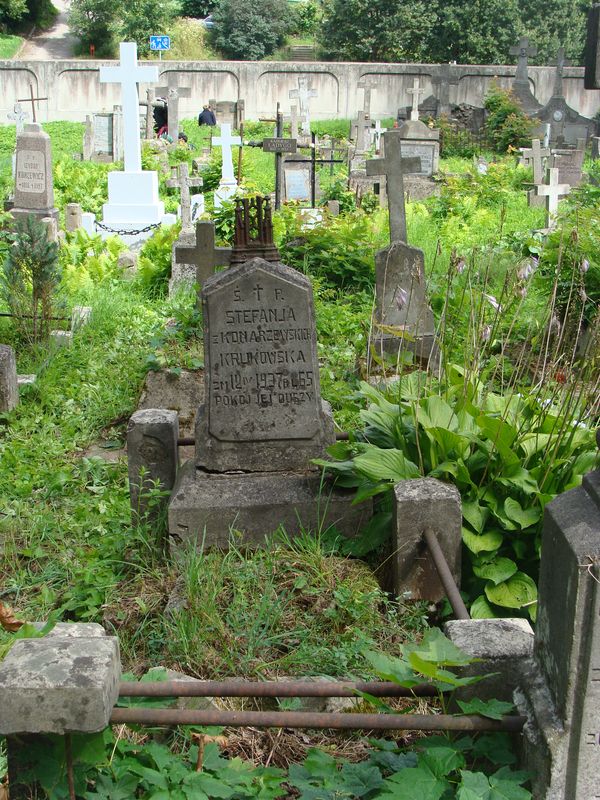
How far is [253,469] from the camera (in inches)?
184

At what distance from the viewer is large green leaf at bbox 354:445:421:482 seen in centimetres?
418

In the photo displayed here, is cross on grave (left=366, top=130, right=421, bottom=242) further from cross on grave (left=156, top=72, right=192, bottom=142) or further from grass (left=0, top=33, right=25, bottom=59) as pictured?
grass (left=0, top=33, right=25, bottom=59)

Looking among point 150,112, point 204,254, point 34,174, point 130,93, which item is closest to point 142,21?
point 150,112

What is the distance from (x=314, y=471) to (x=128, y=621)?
1.21m

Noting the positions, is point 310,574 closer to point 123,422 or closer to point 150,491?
point 150,491

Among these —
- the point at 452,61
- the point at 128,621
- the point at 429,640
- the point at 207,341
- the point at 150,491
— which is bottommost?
the point at 128,621

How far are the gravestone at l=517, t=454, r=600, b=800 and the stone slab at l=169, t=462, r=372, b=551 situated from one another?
2163mm

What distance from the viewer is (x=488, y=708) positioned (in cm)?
233

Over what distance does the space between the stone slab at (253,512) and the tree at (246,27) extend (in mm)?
39527

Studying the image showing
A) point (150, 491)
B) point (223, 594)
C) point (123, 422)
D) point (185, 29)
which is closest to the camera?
point (223, 594)

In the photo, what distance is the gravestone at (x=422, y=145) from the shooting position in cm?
1862

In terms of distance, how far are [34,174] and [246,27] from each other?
3093cm

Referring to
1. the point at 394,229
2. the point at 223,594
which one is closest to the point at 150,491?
the point at 223,594

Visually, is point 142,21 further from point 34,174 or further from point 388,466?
point 388,466
